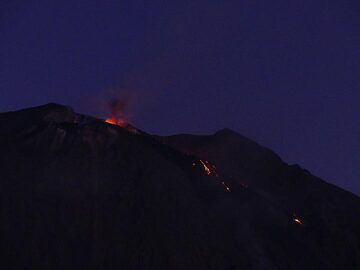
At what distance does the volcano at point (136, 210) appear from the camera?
119ft

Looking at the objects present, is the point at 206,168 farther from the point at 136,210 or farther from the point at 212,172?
the point at 136,210

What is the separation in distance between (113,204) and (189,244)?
18.3 feet

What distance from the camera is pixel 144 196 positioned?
41.4m

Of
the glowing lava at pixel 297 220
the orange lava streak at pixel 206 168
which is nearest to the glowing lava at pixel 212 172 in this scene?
the orange lava streak at pixel 206 168

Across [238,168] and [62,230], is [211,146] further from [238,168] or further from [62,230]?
[62,230]

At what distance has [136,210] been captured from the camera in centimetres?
4012

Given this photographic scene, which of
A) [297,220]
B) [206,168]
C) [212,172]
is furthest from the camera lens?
[206,168]

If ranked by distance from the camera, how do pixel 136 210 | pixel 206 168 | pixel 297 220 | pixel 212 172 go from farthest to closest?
1. pixel 206 168
2. pixel 212 172
3. pixel 297 220
4. pixel 136 210

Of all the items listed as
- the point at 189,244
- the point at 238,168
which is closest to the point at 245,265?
the point at 189,244

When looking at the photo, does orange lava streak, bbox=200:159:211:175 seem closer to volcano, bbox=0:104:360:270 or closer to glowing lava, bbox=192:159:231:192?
glowing lava, bbox=192:159:231:192

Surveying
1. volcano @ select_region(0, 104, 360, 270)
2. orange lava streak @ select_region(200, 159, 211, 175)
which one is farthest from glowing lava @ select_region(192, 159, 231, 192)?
volcano @ select_region(0, 104, 360, 270)

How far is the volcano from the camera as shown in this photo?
3639 cm

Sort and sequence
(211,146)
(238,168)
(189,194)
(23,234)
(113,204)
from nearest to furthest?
(23,234) < (113,204) < (189,194) < (238,168) < (211,146)

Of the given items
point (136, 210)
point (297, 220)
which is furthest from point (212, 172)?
point (136, 210)
